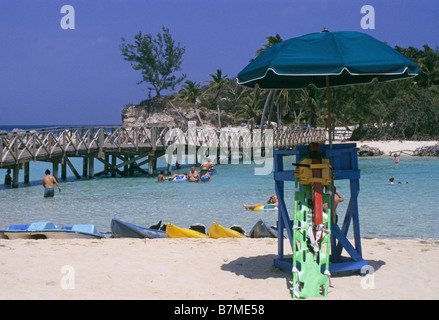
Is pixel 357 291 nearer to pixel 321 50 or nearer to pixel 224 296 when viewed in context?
pixel 224 296

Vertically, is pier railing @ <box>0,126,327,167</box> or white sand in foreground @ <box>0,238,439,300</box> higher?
pier railing @ <box>0,126,327,167</box>

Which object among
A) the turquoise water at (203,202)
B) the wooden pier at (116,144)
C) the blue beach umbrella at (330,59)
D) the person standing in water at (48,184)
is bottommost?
the turquoise water at (203,202)

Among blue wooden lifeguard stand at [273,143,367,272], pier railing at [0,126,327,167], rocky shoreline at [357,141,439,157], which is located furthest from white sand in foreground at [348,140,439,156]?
blue wooden lifeguard stand at [273,143,367,272]

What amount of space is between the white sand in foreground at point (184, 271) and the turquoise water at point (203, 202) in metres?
4.80

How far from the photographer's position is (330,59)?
524cm

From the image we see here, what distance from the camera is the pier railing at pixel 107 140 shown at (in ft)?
68.3

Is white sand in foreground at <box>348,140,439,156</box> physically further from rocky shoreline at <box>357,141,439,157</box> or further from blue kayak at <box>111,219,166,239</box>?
blue kayak at <box>111,219,166,239</box>

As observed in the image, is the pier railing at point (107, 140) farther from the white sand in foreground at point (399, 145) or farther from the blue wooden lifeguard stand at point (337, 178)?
the blue wooden lifeguard stand at point (337, 178)

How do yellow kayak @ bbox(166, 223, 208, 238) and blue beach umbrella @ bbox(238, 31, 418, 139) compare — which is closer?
blue beach umbrella @ bbox(238, 31, 418, 139)

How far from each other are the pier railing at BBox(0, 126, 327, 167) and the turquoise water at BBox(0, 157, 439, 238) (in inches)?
65.4

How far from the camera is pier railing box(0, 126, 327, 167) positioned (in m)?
20.8

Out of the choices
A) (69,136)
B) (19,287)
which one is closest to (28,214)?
(69,136)
